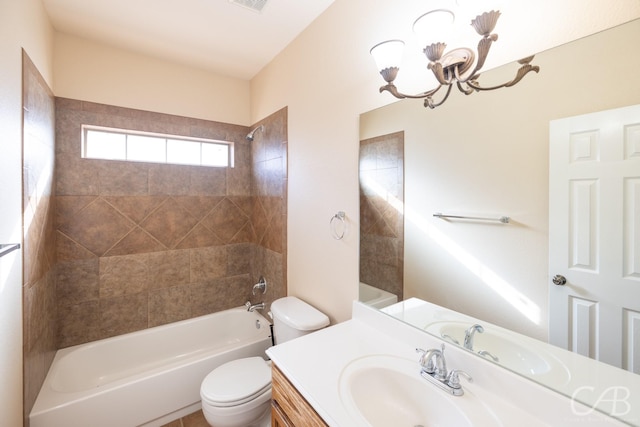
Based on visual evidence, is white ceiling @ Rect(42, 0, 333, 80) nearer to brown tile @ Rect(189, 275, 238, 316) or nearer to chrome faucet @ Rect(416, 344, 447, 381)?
chrome faucet @ Rect(416, 344, 447, 381)

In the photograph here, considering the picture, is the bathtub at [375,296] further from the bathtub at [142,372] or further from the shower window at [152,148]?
the shower window at [152,148]

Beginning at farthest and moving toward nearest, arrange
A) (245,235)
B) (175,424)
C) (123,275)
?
(245,235) < (123,275) < (175,424)

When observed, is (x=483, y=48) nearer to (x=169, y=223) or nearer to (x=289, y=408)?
(x=289, y=408)

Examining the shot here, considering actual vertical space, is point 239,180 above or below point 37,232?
above

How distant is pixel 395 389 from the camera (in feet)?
3.36

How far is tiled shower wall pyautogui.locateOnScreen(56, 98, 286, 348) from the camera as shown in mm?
2086

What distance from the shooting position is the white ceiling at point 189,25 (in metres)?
1.73

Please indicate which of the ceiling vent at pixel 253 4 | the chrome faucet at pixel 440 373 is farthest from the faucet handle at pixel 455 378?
the ceiling vent at pixel 253 4

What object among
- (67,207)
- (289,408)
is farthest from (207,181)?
(289,408)

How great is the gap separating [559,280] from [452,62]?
0.82m

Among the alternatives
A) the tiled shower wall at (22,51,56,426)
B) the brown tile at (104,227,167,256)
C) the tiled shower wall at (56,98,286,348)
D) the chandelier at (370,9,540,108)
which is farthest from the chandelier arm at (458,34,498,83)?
the brown tile at (104,227,167,256)

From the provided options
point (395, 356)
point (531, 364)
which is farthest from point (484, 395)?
point (395, 356)

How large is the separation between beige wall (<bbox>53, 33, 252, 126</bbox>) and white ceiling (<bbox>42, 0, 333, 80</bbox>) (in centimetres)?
9

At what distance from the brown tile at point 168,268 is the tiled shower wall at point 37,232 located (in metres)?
0.64
